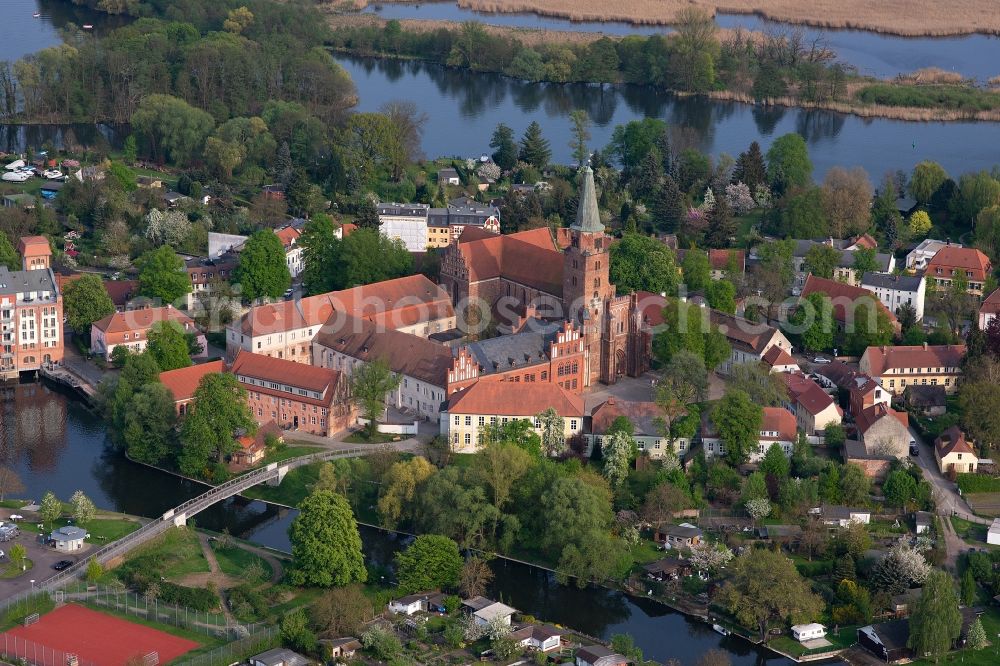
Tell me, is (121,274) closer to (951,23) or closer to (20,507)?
(20,507)

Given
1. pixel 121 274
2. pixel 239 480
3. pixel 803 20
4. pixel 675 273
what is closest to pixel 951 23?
pixel 803 20

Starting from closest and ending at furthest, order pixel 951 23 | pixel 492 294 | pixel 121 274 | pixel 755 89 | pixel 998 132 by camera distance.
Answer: pixel 492 294, pixel 121 274, pixel 998 132, pixel 755 89, pixel 951 23

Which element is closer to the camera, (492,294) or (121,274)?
(492,294)

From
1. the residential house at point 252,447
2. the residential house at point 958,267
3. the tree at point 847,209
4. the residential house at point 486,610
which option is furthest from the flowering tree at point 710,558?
the tree at point 847,209

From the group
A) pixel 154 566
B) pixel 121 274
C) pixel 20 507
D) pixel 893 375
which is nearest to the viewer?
pixel 154 566

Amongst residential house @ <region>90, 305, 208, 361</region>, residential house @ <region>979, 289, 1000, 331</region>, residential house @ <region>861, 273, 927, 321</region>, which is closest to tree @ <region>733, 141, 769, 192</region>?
residential house @ <region>861, 273, 927, 321</region>

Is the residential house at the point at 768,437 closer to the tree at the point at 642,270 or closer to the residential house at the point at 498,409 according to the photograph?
the residential house at the point at 498,409

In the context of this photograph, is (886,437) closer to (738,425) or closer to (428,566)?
(738,425)
